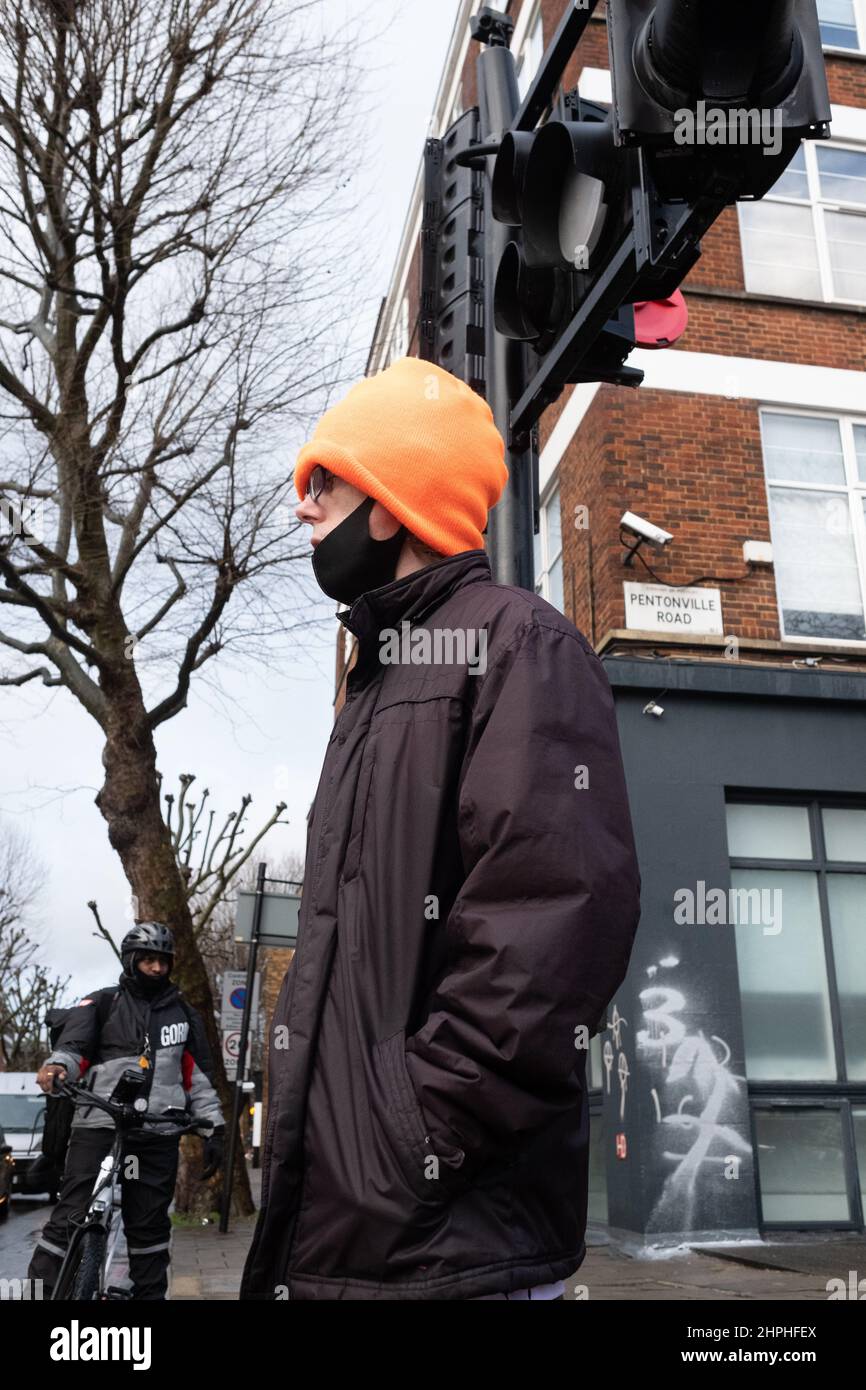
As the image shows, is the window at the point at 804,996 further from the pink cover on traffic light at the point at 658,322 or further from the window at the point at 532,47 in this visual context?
the window at the point at 532,47

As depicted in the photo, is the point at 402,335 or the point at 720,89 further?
the point at 402,335

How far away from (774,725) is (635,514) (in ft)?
7.54

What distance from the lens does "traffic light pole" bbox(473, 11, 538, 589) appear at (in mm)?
3764

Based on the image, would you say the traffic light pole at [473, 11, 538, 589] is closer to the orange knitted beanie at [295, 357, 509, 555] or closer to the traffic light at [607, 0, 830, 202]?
the traffic light at [607, 0, 830, 202]

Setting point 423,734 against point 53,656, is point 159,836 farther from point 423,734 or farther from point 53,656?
point 423,734

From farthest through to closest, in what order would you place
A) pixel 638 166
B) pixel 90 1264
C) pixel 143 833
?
pixel 143 833 < pixel 90 1264 < pixel 638 166

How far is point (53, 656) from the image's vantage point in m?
14.1

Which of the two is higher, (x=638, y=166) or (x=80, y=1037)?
(x=638, y=166)

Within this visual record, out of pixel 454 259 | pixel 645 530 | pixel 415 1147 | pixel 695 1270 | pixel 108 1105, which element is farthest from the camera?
pixel 645 530

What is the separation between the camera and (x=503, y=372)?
4164mm

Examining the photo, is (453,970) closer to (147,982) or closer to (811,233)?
(147,982)

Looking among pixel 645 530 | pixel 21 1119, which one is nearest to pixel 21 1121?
pixel 21 1119

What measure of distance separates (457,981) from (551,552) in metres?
12.2

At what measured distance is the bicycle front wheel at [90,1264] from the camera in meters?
5.27
